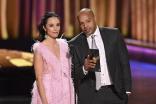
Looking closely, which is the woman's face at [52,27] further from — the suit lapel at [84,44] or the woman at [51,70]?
the suit lapel at [84,44]

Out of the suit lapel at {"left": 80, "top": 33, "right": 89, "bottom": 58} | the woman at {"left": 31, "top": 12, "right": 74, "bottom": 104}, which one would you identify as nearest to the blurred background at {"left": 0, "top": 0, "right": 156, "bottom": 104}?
the suit lapel at {"left": 80, "top": 33, "right": 89, "bottom": 58}

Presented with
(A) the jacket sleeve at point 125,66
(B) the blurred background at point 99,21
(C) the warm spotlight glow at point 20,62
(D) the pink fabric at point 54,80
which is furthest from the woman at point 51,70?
(B) the blurred background at point 99,21

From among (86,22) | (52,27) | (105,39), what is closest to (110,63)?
(105,39)

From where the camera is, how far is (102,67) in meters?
1.82

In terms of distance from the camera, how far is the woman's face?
1.71 m

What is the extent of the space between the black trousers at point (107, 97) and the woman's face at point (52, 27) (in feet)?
1.72

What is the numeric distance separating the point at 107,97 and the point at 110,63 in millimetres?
249

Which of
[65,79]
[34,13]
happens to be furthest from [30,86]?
[34,13]

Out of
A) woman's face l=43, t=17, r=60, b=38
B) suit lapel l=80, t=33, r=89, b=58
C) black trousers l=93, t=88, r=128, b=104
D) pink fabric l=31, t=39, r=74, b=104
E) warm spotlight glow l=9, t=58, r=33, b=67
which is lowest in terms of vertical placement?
warm spotlight glow l=9, t=58, r=33, b=67

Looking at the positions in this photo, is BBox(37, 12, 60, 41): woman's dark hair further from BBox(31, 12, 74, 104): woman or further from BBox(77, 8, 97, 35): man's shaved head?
BBox(77, 8, 97, 35): man's shaved head

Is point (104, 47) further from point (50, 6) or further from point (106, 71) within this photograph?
point (50, 6)

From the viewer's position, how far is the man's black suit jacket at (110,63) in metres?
1.80

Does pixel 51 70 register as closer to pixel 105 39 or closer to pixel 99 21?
pixel 105 39

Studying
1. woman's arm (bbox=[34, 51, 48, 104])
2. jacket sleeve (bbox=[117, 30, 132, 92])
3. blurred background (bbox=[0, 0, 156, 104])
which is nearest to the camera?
woman's arm (bbox=[34, 51, 48, 104])
